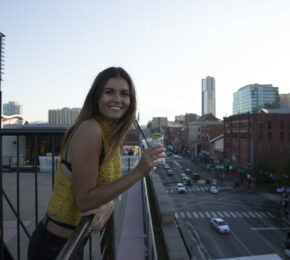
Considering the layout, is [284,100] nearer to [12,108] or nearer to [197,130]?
[197,130]

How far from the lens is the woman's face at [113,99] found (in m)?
1.84

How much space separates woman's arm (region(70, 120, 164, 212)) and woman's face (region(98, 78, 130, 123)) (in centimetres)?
32

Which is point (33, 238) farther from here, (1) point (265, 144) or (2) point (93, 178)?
(1) point (265, 144)

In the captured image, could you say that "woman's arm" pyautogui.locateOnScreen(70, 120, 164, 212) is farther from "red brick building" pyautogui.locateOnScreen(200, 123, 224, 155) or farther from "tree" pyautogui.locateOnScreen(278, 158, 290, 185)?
"red brick building" pyautogui.locateOnScreen(200, 123, 224, 155)

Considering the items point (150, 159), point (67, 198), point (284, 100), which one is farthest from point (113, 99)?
point (284, 100)

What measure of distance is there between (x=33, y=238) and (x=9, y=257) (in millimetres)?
2935

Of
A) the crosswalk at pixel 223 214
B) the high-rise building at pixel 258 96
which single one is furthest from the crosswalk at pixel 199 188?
the high-rise building at pixel 258 96

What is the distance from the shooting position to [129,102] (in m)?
1.96

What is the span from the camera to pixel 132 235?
650 centimetres

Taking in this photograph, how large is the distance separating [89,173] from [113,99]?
633mm

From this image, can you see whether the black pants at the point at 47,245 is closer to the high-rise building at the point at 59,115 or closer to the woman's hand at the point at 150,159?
the woman's hand at the point at 150,159

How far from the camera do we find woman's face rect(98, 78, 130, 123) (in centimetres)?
184

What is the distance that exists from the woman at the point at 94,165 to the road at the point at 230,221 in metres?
18.5

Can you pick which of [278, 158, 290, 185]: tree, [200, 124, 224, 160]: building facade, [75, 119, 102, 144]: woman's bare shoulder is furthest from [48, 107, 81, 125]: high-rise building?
[75, 119, 102, 144]: woman's bare shoulder
